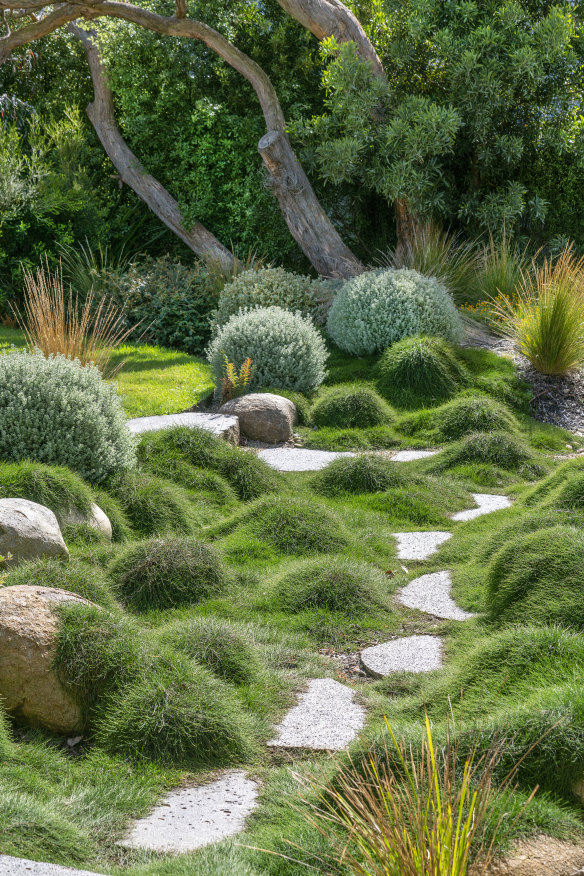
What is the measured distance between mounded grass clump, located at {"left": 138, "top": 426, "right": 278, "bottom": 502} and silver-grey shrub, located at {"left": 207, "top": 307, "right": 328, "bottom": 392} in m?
2.13

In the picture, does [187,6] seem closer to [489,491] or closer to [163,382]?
[163,382]

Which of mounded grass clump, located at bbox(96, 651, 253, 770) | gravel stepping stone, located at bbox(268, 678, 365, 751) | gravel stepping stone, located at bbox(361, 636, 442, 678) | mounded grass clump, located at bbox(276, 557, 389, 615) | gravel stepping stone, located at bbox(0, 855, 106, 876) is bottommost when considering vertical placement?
mounded grass clump, located at bbox(276, 557, 389, 615)

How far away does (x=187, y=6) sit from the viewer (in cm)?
1270

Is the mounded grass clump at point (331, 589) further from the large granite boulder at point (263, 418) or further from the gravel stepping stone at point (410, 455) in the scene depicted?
the large granite boulder at point (263, 418)

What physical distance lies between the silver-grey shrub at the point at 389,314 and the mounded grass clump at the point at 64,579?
6129mm

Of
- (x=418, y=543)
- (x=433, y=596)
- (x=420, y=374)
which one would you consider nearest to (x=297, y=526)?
(x=418, y=543)

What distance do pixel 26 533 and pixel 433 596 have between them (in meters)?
2.10

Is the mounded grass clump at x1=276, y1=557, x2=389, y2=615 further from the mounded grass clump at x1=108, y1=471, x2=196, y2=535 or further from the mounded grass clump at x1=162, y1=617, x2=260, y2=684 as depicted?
the mounded grass clump at x1=108, y1=471, x2=196, y2=535

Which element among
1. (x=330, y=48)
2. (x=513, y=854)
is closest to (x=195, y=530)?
(x=513, y=854)

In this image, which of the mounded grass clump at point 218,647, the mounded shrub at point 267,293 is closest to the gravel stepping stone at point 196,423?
the mounded shrub at point 267,293

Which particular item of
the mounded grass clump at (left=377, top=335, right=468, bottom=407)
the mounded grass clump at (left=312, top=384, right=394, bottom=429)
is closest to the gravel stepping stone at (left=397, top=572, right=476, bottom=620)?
the mounded grass clump at (left=312, top=384, right=394, bottom=429)

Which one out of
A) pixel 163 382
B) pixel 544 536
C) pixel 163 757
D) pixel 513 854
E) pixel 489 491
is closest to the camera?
pixel 513 854

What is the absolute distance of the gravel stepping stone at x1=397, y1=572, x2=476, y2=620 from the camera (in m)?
4.30

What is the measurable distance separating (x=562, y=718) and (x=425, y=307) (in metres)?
7.61
